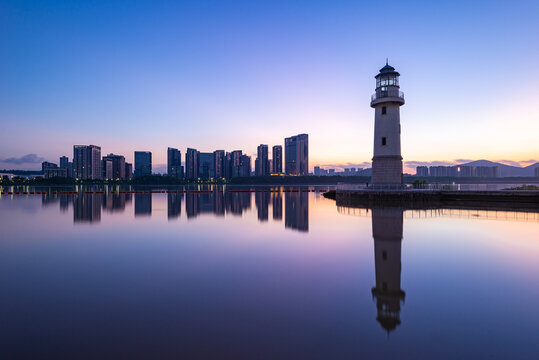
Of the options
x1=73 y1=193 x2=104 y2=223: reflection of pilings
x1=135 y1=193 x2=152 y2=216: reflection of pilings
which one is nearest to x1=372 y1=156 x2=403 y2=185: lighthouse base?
x1=135 y1=193 x2=152 y2=216: reflection of pilings

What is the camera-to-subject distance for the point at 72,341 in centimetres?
524

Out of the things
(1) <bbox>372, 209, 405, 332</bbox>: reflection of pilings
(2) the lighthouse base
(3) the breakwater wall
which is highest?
(2) the lighthouse base

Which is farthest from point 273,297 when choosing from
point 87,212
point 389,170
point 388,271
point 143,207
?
point 143,207

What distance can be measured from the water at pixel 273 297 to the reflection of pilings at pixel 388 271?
5cm

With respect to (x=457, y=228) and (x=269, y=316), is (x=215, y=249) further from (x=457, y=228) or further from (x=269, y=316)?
(x=457, y=228)

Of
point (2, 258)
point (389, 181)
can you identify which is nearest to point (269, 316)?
point (2, 258)

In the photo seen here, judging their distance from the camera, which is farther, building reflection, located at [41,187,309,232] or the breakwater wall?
the breakwater wall

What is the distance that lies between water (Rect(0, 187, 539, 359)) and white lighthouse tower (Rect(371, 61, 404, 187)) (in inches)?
644

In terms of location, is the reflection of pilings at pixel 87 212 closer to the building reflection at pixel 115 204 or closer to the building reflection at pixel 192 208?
the building reflection at pixel 115 204

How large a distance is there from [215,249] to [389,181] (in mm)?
24578

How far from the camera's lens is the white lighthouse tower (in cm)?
3103

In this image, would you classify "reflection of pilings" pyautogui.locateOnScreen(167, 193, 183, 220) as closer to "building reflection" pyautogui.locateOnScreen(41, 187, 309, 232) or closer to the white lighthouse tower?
"building reflection" pyautogui.locateOnScreen(41, 187, 309, 232)

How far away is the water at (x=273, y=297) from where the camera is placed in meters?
5.12

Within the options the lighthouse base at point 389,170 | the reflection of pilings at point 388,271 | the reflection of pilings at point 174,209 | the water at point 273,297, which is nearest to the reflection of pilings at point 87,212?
the reflection of pilings at point 174,209
